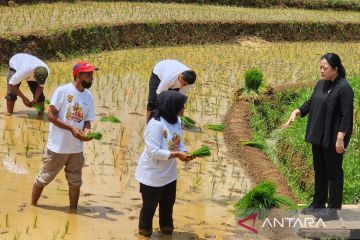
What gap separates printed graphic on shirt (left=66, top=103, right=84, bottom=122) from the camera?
5.74m

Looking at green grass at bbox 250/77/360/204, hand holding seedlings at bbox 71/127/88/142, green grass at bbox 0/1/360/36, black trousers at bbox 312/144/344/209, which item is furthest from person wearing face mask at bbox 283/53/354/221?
green grass at bbox 0/1/360/36

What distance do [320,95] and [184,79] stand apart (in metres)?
1.91

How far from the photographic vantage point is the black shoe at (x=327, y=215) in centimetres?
565

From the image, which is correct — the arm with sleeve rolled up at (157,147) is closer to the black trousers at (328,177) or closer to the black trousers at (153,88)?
the black trousers at (328,177)

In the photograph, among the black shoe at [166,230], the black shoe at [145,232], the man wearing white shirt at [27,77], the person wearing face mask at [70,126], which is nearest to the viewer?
the black shoe at [145,232]

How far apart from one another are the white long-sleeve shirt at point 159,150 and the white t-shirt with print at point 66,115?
2.47ft

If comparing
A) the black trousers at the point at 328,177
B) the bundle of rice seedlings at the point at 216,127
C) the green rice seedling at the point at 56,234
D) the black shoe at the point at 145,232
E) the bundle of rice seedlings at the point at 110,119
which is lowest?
the green rice seedling at the point at 56,234

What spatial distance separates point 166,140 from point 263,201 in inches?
49.9

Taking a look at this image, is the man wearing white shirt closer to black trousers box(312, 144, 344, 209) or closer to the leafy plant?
the leafy plant

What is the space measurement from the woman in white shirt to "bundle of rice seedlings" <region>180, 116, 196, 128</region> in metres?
3.32

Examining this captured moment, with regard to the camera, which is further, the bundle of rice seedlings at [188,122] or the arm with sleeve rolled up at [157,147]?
the bundle of rice seedlings at [188,122]

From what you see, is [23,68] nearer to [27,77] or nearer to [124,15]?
[27,77]

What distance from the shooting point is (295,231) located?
557 cm

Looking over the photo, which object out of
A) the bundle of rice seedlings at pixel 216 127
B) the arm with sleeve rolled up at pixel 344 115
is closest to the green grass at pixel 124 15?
the bundle of rice seedlings at pixel 216 127
